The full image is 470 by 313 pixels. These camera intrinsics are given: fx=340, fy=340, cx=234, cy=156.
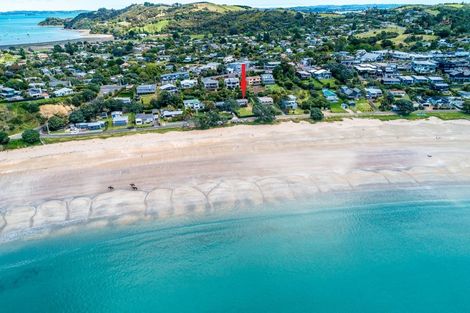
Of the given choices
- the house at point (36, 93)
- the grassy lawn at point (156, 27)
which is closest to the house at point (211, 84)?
the house at point (36, 93)

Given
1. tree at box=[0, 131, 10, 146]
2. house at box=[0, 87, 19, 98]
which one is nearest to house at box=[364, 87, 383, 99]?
tree at box=[0, 131, 10, 146]

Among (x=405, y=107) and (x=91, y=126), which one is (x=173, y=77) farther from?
(x=405, y=107)

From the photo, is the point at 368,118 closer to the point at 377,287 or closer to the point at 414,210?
the point at 414,210

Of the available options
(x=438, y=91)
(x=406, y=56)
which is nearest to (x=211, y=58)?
(x=406, y=56)

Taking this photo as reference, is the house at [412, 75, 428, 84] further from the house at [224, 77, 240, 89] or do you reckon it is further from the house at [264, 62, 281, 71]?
the house at [224, 77, 240, 89]

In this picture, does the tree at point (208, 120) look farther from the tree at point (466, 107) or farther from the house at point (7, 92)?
the tree at point (466, 107)

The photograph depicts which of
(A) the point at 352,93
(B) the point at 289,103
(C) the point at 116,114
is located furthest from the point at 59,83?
(A) the point at 352,93

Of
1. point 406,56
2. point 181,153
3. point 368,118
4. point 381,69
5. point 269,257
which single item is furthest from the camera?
→ point 406,56
